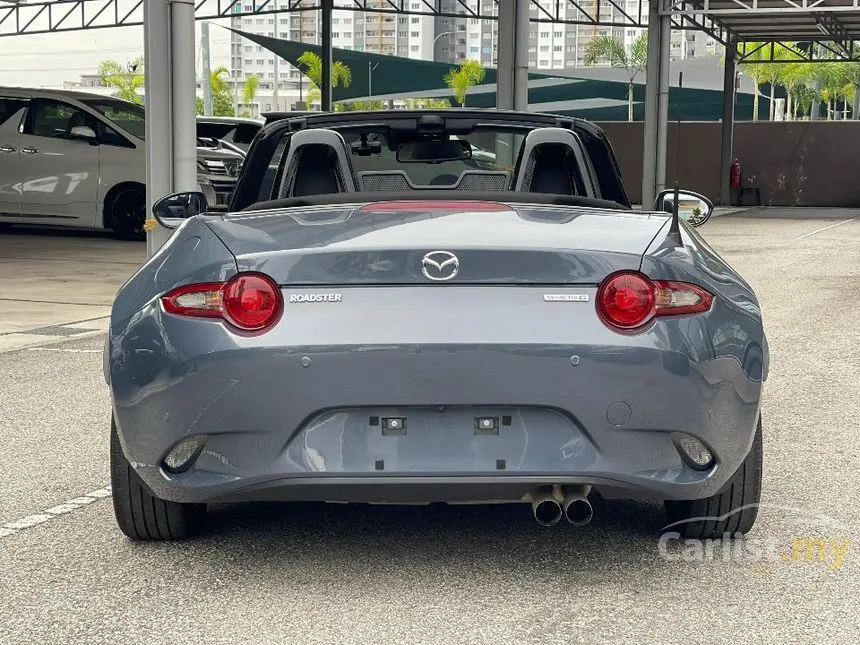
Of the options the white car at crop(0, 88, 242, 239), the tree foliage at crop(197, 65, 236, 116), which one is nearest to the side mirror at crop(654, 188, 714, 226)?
the white car at crop(0, 88, 242, 239)

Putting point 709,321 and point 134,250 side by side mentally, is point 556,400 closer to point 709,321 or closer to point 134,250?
point 709,321

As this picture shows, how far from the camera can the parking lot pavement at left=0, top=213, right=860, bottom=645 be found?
355 cm

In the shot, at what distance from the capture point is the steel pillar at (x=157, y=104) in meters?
11.0

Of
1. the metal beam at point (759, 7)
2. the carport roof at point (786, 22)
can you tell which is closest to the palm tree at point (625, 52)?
the carport roof at point (786, 22)

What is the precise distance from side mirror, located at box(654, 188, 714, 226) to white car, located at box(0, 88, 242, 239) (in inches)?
528

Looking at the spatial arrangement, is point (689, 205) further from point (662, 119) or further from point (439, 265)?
point (662, 119)

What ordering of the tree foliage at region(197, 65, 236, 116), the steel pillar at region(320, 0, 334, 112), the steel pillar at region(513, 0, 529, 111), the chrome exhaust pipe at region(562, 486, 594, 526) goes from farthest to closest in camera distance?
the tree foliage at region(197, 65, 236, 116)
the steel pillar at region(320, 0, 334, 112)
the steel pillar at region(513, 0, 529, 111)
the chrome exhaust pipe at region(562, 486, 594, 526)

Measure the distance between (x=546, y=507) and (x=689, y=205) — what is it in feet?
5.37

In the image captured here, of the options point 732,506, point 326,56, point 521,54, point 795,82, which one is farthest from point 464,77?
point 732,506

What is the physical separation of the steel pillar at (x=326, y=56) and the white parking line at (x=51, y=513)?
2720 cm

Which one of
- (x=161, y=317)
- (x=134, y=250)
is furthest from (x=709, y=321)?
(x=134, y=250)

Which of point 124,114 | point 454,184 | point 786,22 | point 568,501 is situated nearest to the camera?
point 568,501

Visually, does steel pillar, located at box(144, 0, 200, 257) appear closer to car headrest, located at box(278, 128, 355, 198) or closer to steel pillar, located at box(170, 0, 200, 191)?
steel pillar, located at box(170, 0, 200, 191)

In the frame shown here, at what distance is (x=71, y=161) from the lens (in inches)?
709
